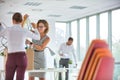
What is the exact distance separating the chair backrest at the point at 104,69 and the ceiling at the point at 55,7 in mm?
7041

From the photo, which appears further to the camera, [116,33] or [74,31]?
[74,31]

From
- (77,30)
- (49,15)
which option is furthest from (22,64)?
(77,30)

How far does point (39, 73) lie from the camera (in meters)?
3.73

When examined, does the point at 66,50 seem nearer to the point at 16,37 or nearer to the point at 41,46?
the point at 41,46

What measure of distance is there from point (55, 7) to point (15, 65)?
5.84 meters

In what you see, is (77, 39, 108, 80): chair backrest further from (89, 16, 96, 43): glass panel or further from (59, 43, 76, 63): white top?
(89, 16, 96, 43): glass panel

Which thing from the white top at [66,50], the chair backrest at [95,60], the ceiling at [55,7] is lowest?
the chair backrest at [95,60]

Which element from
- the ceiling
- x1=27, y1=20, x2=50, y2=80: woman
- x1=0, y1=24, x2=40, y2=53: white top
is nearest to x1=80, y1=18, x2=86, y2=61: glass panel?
the ceiling

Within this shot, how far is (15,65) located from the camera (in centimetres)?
281

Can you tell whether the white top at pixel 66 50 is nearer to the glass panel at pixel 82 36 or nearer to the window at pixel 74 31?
the glass panel at pixel 82 36

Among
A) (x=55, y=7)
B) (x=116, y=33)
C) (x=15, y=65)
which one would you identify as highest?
(x=55, y=7)

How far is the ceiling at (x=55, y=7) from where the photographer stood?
307 inches

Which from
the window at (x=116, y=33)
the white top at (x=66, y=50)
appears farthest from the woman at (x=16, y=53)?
the window at (x=116, y=33)

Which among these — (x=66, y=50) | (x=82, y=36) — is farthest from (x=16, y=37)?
(x=82, y=36)
